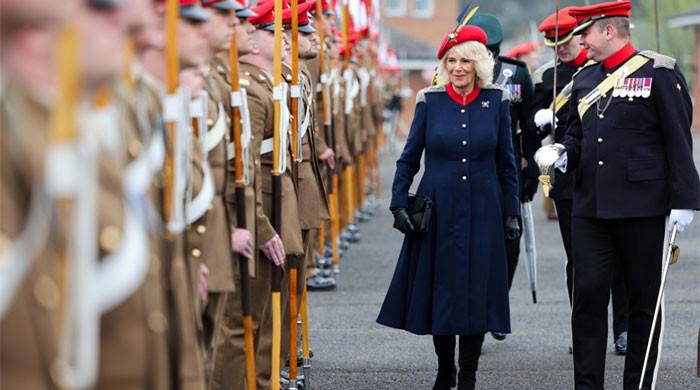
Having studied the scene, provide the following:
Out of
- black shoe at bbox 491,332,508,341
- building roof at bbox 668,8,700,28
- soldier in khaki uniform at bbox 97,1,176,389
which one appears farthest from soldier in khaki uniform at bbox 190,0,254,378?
building roof at bbox 668,8,700,28

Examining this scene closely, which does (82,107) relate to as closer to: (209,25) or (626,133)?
(209,25)

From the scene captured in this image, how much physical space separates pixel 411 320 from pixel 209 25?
2768 millimetres

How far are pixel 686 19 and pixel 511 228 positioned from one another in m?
47.4

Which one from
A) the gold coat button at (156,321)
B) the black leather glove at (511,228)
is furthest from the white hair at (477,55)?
the gold coat button at (156,321)

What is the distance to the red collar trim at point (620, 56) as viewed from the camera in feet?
24.2

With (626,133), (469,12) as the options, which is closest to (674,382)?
(626,133)

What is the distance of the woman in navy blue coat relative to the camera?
736 cm

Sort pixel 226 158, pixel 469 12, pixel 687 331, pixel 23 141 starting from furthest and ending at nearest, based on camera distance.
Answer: pixel 687 331, pixel 469 12, pixel 226 158, pixel 23 141

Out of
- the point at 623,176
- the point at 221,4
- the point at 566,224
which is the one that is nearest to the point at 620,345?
the point at 566,224

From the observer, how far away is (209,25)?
16.5 feet

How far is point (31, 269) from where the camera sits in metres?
2.88

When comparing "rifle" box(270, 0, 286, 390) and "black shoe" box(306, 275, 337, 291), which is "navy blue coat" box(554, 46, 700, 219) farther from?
"black shoe" box(306, 275, 337, 291)

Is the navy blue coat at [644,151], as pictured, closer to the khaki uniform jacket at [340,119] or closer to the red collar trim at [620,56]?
the red collar trim at [620,56]

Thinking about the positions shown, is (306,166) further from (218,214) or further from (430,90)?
(218,214)
